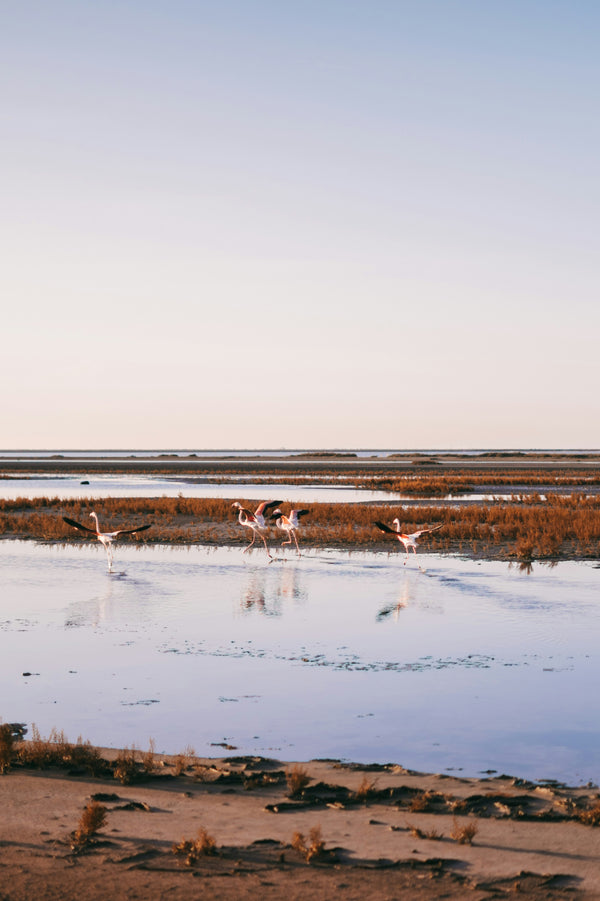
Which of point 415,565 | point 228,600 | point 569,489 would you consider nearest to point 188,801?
point 228,600

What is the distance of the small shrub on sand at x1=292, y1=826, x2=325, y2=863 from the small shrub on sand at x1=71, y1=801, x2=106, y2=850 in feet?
4.87

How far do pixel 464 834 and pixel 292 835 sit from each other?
50.9 inches

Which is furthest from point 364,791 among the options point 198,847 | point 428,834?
point 198,847

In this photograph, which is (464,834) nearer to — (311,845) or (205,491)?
(311,845)

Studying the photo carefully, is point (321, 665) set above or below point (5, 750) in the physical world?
below

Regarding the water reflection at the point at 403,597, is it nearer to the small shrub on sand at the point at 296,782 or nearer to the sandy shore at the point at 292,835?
the sandy shore at the point at 292,835

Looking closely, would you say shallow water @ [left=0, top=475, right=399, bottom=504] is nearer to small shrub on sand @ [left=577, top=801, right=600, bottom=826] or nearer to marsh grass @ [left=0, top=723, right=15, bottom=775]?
marsh grass @ [left=0, top=723, right=15, bottom=775]

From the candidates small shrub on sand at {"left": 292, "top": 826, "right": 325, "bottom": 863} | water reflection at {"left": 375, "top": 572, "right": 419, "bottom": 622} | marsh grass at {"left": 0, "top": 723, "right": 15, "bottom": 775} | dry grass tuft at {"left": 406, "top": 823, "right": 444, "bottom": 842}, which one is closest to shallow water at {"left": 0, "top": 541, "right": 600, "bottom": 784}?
water reflection at {"left": 375, "top": 572, "right": 419, "bottom": 622}

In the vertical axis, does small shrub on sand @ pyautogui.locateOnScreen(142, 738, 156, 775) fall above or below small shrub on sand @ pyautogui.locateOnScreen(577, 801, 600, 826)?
below

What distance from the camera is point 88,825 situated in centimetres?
702

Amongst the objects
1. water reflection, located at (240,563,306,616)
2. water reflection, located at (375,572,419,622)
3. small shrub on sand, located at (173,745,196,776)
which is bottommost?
water reflection, located at (240,563,306,616)

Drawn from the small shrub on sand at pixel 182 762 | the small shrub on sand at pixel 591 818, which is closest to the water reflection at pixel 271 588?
the small shrub on sand at pixel 182 762

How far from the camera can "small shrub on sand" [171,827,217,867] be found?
6.68m

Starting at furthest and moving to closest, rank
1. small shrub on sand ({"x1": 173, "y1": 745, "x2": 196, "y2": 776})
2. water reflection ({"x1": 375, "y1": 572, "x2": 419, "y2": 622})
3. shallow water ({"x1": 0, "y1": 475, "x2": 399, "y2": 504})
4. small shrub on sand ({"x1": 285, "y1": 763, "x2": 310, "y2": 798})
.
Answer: shallow water ({"x1": 0, "y1": 475, "x2": 399, "y2": 504})
water reflection ({"x1": 375, "y1": 572, "x2": 419, "y2": 622})
small shrub on sand ({"x1": 173, "y1": 745, "x2": 196, "y2": 776})
small shrub on sand ({"x1": 285, "y1": 763, "x2": 310, "y2": 798})
